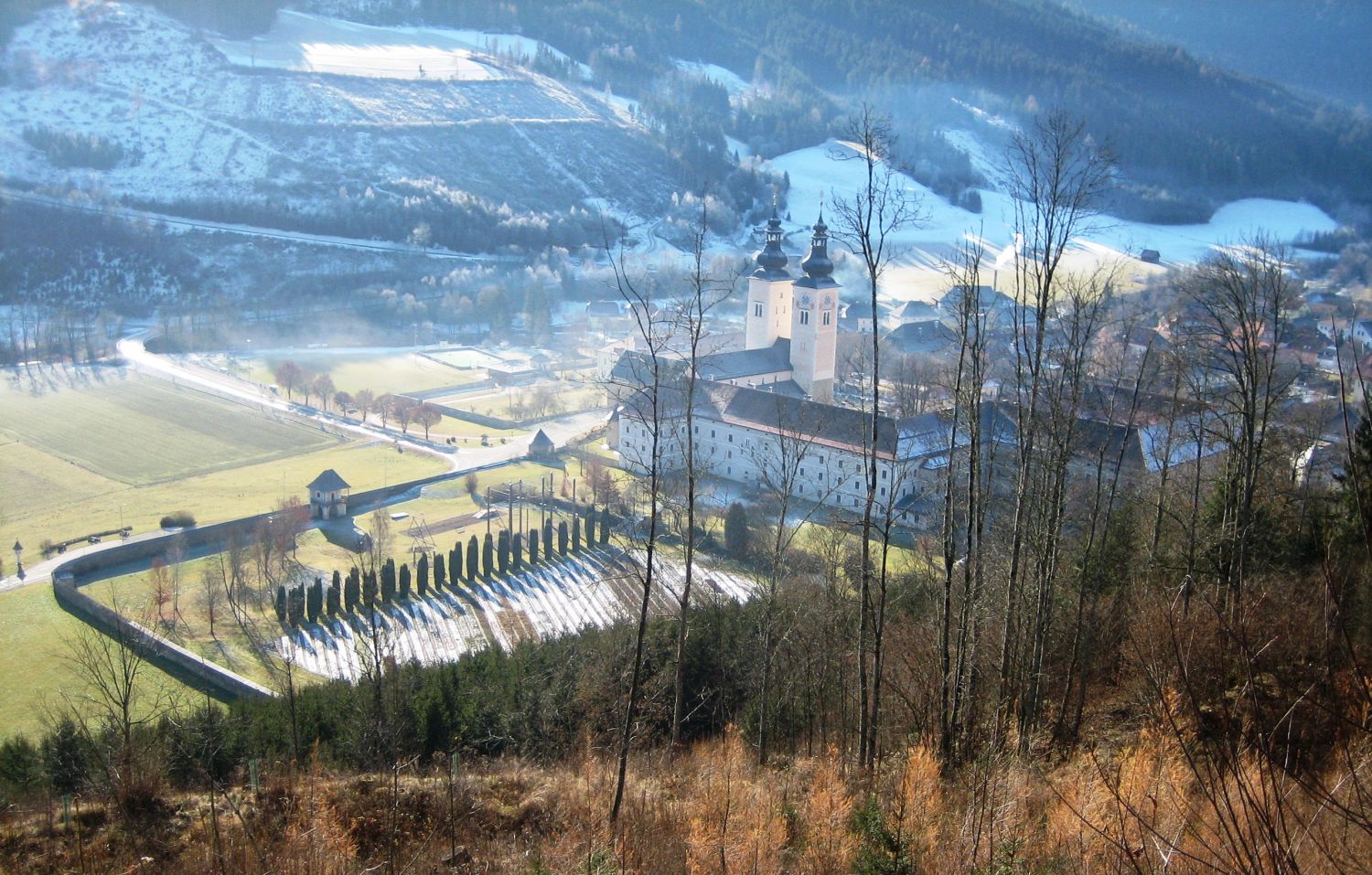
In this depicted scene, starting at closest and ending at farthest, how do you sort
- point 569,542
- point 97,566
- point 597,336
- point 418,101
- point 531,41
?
point 97,566, point 569,542, point 597,336, point 418,101, point 531,41

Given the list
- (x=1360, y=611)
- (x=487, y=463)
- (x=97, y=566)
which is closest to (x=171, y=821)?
(x=1360, y=611)

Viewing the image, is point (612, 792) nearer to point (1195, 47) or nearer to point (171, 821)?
point (171, 821)

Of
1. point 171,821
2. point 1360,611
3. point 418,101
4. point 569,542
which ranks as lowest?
point 569,542

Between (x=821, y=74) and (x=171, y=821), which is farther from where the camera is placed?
(x=821, y=74)

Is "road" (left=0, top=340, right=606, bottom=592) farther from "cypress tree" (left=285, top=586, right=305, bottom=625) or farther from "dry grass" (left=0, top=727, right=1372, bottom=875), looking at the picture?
"dry grass" (left=0, top=727, right=1372, bottom=875)

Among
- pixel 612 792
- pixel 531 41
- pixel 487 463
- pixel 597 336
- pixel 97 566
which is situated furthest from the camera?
pixel 531 41

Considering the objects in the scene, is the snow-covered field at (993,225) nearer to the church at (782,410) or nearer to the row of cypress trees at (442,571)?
the church at (782,410)

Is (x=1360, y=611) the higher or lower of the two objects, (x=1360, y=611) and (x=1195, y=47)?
the lower

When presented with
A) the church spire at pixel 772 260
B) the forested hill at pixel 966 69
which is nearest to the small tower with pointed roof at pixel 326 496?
the church spire at pixel 772 260

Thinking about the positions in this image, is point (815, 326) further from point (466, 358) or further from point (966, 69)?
point (966, 69)
